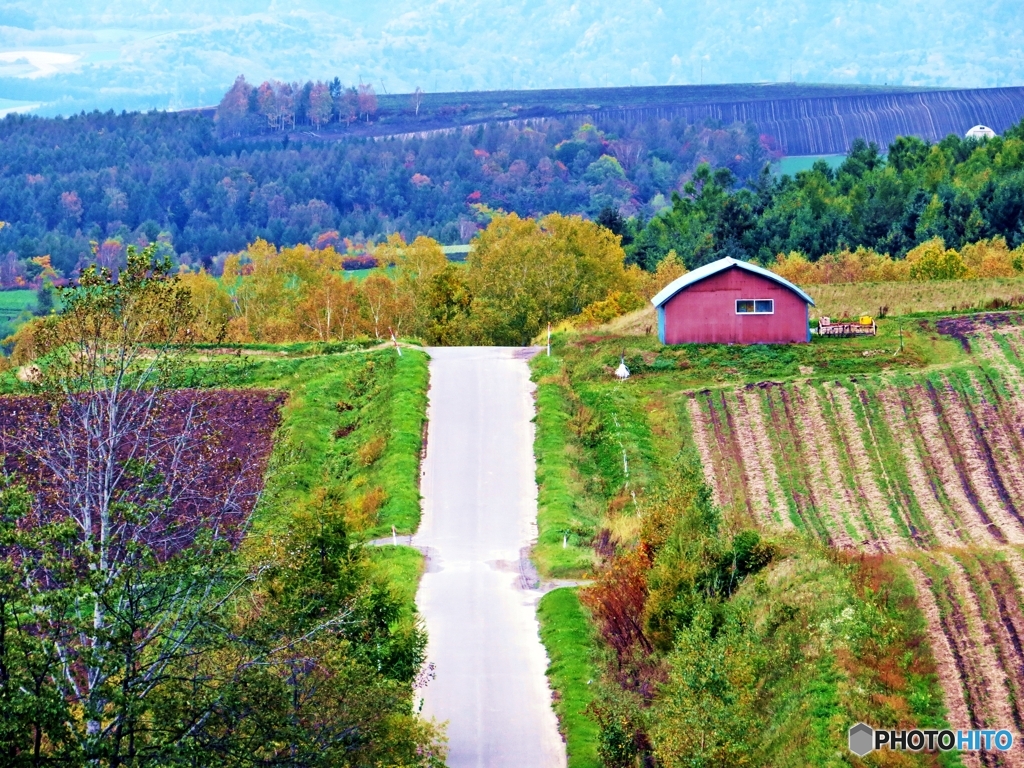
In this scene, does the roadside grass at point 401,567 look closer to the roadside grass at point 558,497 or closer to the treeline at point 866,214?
the roadside grass at point 558,497

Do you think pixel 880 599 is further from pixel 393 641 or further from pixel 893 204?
pixel 893 204

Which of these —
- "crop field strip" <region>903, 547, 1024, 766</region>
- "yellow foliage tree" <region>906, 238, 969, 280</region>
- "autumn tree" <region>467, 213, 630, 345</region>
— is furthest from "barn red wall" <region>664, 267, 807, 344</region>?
"crop field strip" <region>903, 547, 1024, 766</region>

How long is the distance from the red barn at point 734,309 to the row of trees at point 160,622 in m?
31.5

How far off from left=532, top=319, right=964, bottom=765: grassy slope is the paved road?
0.56m

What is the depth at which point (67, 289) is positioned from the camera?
26.7 m

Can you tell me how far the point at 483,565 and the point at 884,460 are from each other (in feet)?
39.4

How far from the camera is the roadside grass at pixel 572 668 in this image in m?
28.4

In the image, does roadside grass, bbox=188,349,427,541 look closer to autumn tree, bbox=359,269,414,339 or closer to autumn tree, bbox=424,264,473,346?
autumn tree, bbox=424,264,473,346

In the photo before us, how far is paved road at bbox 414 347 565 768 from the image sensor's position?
2956 cm

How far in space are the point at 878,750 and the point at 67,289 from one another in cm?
1354

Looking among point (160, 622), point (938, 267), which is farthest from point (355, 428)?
point (938, 267)

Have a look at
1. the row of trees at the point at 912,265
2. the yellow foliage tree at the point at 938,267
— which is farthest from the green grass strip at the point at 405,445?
the yellow foliage tree at the point at 938,267

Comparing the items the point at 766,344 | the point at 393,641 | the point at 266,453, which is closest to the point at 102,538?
the point at 393,641

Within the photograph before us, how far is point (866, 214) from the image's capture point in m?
95.4
